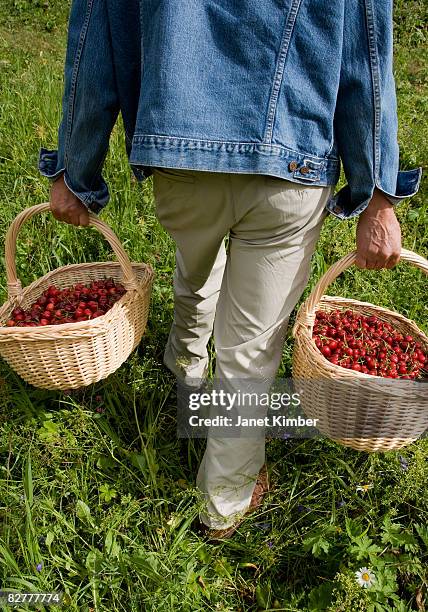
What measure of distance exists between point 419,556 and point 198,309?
115cm

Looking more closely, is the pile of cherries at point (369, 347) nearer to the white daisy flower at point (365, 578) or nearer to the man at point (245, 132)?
the man at point (245, 132)

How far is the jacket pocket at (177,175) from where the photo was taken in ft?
5.46

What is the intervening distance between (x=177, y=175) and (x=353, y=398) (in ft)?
2.68

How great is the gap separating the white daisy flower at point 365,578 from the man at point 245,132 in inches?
19.8

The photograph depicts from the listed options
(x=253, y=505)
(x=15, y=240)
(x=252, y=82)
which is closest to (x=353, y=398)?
(x=253, y=505)

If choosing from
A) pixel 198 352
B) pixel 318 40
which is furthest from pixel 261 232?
pixel 198 352

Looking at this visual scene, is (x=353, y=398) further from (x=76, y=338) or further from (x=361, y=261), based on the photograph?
(x=76, y=338)

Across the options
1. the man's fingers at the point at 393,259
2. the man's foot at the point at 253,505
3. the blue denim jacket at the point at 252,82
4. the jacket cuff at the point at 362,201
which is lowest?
the man's foot at the point at 253,505

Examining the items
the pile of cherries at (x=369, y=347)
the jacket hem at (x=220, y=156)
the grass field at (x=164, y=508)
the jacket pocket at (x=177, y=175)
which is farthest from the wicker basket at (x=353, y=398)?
the jacket pocket at (x=177, y=175)

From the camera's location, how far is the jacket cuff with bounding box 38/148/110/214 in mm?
1915

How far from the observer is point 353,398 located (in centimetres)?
182

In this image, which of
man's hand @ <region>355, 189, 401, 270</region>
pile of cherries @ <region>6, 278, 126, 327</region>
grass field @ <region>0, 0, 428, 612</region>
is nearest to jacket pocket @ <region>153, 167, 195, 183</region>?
man's hand @ <region>355, 189, 401, 270</region>

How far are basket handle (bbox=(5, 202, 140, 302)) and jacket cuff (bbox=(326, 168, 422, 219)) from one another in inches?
28.1

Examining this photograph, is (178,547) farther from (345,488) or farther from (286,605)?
(345,488)
